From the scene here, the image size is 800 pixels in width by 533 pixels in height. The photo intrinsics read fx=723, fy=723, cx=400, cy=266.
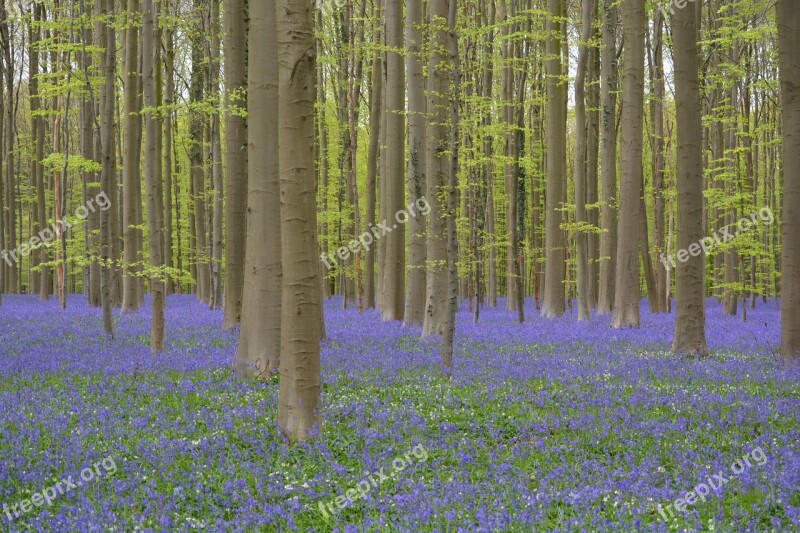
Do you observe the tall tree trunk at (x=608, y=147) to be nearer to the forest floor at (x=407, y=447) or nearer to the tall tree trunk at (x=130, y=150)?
the forest floor at (x=407, y=447)

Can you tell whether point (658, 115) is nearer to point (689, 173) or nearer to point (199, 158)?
point (689, 173)

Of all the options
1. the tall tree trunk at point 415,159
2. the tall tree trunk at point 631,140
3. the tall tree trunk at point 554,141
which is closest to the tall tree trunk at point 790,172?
the tall tree trunk at point 631,140

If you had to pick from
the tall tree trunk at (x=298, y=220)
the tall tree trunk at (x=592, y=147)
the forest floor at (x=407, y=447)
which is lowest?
the forest floor at (x=407, y=447)

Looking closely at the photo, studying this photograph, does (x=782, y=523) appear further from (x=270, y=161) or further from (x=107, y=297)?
(x=107, y=297)

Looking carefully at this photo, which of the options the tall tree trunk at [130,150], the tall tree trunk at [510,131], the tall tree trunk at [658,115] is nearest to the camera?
the tall tree trunk at [130,150]

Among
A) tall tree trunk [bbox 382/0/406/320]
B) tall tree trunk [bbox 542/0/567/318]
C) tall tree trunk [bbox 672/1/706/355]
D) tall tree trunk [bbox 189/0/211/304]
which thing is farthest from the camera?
tall tree trunk [bbox 189/0/211/304]

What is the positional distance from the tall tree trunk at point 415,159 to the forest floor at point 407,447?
18.9 feet

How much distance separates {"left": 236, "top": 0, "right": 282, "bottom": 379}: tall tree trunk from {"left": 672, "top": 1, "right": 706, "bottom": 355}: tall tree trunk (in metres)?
7.45

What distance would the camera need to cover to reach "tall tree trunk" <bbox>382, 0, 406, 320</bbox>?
20531mm

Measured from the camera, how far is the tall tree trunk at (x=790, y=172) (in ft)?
39.2

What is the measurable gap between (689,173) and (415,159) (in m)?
6.15

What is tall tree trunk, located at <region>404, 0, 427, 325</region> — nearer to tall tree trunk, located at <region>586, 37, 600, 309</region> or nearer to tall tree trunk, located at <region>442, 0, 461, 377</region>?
tall tree trunk, located at <region>442, 0, 461, 377</region>

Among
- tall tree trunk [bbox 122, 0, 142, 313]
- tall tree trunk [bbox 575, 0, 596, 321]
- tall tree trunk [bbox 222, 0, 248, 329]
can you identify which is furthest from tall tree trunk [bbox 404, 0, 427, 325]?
tall tree trunk [bbox 122, 0, 142, 313]

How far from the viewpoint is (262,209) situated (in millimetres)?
10148
